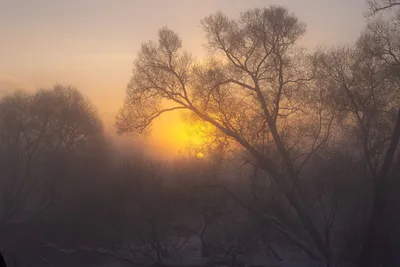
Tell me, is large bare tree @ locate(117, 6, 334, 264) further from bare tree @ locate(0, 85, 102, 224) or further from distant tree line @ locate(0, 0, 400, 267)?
bare tree @ locate(0, 85, 102, 224)

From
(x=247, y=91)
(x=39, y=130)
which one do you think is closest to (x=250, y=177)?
(x=247, y=91)

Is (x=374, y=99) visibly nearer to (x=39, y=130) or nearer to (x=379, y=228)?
(x=379, y=228)

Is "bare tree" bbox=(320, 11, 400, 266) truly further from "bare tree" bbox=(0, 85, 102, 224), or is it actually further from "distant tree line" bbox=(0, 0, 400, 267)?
"bare tree" bbox=(0, 85, 102, 224)

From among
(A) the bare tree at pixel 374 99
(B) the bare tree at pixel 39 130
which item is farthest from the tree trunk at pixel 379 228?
(B) the bare tree at pixel 39 130

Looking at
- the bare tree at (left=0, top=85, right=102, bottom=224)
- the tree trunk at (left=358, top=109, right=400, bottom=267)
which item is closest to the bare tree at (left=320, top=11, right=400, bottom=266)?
the tree trunk at (left=358, top=109, right=400, bottom=267)

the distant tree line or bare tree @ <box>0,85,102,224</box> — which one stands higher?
bare tree @ <box>0,85,102,224</box>

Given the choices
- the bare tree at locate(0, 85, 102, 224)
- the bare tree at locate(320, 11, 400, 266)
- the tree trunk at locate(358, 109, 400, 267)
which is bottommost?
the tree trunk at locate(358, 109, 400, 267)

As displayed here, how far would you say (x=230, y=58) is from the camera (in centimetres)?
1900

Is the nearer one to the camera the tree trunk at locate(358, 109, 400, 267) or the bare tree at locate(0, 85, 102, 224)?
the tree trunk at locate(358, 109, 400, 267)

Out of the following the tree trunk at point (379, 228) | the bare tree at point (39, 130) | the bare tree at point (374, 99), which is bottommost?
the tree trunk at point (379, 228)

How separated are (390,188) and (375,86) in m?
3.56

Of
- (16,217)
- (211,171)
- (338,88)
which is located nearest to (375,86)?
(338,88)

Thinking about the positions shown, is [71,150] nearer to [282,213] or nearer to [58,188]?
[58,188]

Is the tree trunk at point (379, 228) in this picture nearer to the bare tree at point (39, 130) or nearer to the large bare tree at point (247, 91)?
the large bare tree at point (247, 91)
